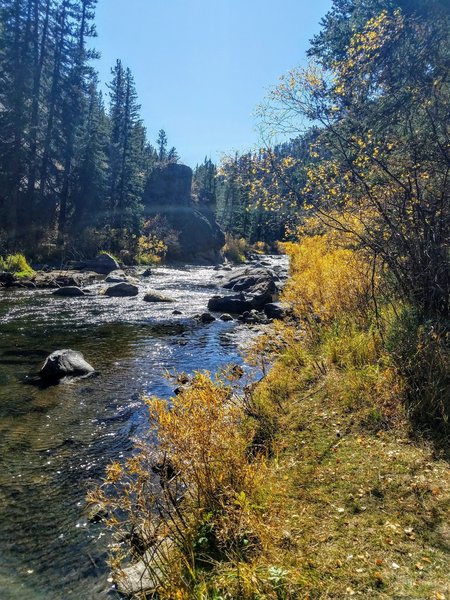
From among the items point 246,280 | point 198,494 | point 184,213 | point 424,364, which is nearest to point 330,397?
point 424,364

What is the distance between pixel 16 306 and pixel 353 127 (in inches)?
519

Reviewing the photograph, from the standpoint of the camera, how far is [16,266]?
2164cm

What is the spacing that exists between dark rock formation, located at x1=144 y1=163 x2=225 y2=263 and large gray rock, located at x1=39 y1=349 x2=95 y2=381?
1459 inches

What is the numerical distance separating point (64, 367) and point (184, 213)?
4701cm

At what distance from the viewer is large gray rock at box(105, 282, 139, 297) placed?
19.2 m

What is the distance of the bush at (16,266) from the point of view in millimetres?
21016

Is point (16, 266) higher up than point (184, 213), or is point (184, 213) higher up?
point (184, 213)

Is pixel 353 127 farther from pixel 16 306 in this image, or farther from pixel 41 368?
pixel 16 306

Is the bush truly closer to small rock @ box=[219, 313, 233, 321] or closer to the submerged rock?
the submerged rock

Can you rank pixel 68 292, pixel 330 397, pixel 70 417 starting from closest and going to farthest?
pixel 330 397 < pixel 70 417 < pixel 68 292

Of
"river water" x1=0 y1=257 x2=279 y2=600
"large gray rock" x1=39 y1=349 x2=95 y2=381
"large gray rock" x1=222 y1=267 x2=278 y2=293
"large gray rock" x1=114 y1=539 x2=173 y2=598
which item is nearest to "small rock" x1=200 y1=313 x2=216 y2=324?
"river water" x1=0 y1=257 x2=279 y2=600

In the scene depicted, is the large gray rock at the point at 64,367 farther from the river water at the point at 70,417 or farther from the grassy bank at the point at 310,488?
the grassy bank at the point at 310,488

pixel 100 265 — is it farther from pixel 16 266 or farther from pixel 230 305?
pixel 230 305

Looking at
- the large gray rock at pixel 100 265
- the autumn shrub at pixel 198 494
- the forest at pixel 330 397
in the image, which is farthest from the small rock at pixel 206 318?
the large gray rock at pixel 100 265
